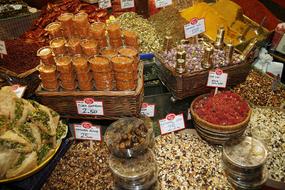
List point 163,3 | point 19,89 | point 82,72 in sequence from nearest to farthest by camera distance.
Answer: point 82,72
point 19,89
point 163,3

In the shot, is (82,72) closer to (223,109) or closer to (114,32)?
(114,32)

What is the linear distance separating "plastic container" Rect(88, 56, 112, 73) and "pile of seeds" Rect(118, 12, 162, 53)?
83 cm

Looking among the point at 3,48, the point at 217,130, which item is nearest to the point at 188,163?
the point at 217,130

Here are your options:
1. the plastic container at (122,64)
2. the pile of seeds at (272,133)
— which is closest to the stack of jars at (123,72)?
the plastic container at (122,64)

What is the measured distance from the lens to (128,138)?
6.45ft

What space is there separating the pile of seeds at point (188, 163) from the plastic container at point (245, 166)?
68 millimetres


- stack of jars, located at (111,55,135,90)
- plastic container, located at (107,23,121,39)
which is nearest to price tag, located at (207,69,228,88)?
stack of jars, located at (111,55,135,90)

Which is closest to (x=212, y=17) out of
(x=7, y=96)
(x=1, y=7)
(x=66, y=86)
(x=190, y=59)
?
(x=190, y=59)

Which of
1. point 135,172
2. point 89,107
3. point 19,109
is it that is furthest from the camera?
point 89,107

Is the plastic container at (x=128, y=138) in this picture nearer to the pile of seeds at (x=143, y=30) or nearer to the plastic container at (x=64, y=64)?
the plastic container at (x=64, y=64)

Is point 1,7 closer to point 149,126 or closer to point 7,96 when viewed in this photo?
point 7,96

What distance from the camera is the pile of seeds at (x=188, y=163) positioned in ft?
6.66

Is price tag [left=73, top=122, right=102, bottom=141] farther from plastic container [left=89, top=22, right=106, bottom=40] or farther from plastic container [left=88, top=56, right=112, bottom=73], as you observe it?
plastic container [left=89, top=22, right=106, bottom=40]

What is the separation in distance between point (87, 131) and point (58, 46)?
0.62 meters
